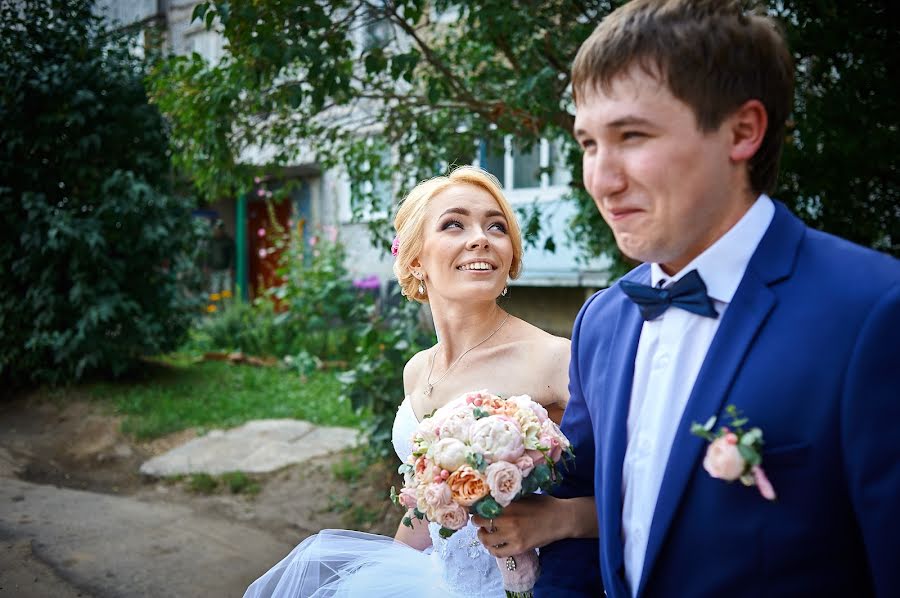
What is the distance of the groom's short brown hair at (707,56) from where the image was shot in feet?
4.23

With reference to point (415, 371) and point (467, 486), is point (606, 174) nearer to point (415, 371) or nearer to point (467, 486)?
point (467, 486)

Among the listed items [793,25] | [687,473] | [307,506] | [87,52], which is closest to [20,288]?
[87,52]

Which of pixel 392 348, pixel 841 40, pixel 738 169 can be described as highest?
pixel 841 40

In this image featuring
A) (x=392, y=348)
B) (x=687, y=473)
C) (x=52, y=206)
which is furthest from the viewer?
(x=52, y=206)

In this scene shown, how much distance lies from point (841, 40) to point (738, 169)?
3.65 meters

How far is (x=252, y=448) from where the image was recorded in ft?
21.2

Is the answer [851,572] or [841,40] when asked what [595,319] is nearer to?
[851,572]

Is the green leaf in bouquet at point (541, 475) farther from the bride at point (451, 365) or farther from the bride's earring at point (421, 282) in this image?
the bride's earring at point (421, 282)

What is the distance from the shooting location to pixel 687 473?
4.28ft

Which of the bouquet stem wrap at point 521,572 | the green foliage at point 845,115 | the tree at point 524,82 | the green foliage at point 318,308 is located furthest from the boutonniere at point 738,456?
the green foliage at point 318,308

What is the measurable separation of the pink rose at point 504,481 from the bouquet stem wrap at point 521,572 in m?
0.30

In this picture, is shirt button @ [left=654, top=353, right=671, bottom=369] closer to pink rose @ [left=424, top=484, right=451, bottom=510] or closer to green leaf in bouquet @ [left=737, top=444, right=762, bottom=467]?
green leaf in bouquet @ [left=737, top=444, right=762, bottom=467]

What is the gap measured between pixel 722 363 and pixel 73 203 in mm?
8141

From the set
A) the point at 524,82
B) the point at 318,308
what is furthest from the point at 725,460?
the point at 318,308
